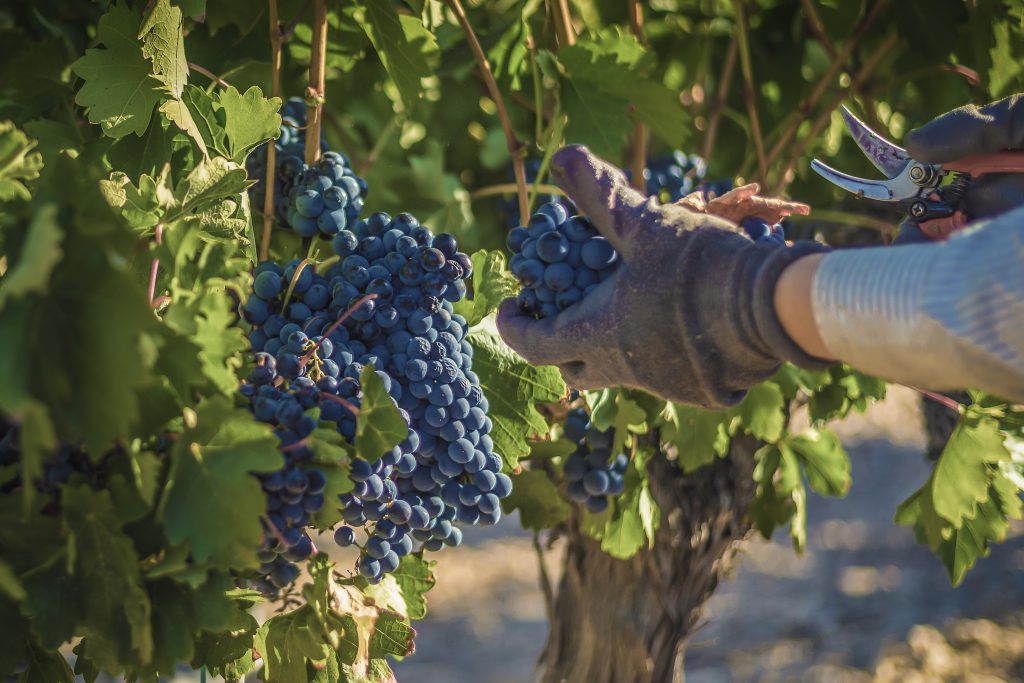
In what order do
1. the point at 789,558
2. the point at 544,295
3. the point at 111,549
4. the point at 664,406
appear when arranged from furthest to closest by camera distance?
the point at 789,558, the point at 664,406, the point at 544,295, the point at 111,549

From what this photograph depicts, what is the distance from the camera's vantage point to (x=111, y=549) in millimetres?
669

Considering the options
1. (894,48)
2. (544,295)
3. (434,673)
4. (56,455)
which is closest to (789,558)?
(434,673)

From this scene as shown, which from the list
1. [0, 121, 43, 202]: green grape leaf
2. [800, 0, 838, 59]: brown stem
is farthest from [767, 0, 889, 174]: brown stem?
[0, 121, 43, 202]: green grape leaf

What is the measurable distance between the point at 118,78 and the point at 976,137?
0.79 metres

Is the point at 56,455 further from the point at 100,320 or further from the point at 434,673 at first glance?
the point at 434,673

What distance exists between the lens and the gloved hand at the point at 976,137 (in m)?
0.87

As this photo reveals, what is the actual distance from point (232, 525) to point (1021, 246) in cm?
53

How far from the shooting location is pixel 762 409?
4.23 feet

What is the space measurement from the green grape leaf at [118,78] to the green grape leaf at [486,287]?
346mm

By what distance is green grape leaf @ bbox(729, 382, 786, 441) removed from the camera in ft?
4.22

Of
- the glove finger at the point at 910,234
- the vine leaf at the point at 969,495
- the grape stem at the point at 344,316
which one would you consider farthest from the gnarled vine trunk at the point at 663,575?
the grape stem at the point at 344,316

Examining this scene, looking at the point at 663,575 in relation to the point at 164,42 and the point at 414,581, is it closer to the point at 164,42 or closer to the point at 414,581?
the point at 414,581

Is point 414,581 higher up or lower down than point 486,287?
lower down

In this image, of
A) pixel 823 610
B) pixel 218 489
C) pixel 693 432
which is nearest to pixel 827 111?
pixel 693 432
